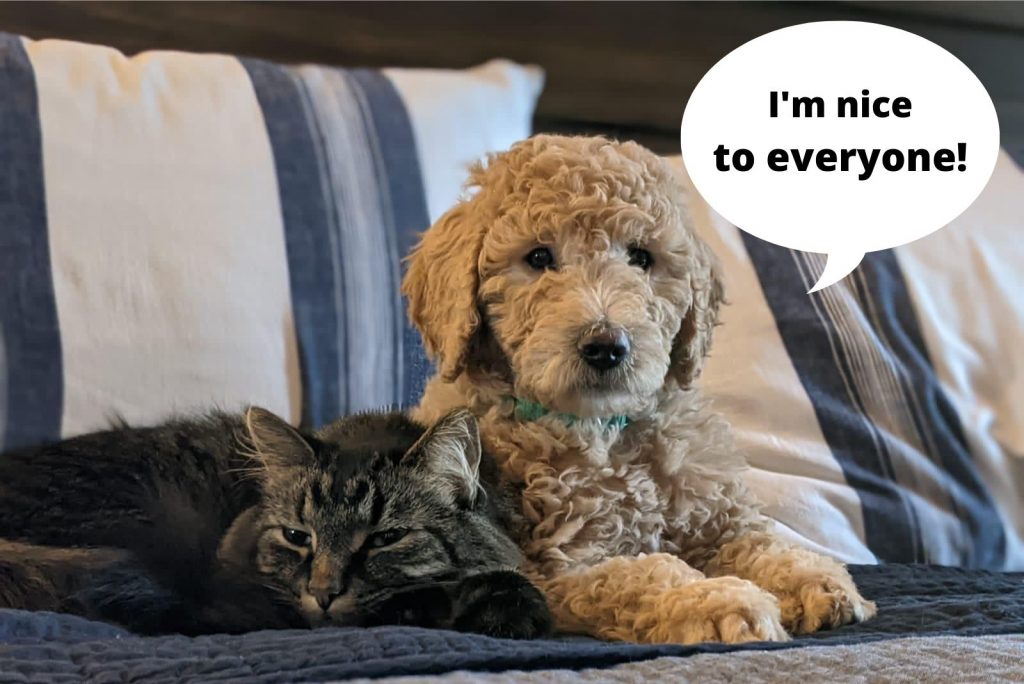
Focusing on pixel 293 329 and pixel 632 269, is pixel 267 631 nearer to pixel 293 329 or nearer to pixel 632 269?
pixel 632 269

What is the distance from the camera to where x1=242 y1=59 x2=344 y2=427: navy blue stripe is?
59.8 inches

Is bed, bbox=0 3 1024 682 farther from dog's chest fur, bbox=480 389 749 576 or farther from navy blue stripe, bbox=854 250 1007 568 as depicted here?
dog's chest fur, bbox=480 389 749 576

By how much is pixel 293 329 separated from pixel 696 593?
0.79 meters

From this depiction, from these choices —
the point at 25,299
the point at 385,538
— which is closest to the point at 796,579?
the point at 385,538

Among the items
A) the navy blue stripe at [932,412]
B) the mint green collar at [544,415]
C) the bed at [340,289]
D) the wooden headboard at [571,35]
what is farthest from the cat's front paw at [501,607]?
the wooden headboard at [571,35]

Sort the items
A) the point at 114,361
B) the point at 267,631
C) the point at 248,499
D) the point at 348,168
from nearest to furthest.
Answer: the point at 267,631
the point at 248,499
the point at 114,361
the point at 348,168

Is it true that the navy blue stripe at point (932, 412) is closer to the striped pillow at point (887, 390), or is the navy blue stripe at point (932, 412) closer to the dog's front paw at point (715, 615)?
the striped pillow at point (887, 390)

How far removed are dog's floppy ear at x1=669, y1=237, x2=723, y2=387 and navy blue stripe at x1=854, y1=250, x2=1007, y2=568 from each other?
0.57m

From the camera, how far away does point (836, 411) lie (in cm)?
161

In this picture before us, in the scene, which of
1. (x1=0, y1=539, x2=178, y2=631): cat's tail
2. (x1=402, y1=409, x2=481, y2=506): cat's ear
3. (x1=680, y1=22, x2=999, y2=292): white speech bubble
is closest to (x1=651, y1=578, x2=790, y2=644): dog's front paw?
(x1=402, y1=409, x2=481, y2=506): cat's ear

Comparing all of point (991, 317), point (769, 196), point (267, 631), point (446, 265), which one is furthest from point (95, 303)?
point (991, 317)

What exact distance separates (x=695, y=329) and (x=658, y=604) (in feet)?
1.21

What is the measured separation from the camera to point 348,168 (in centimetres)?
161

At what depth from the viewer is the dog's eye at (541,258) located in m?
1.18
